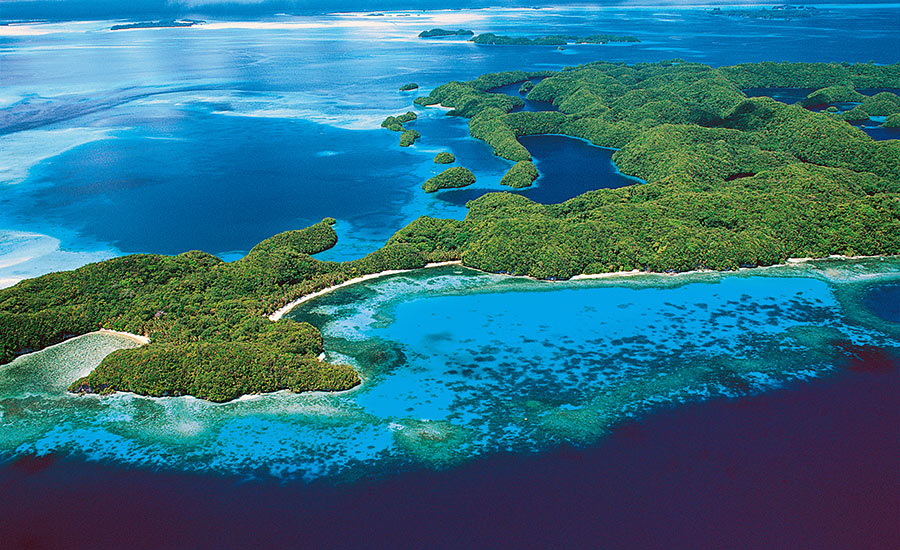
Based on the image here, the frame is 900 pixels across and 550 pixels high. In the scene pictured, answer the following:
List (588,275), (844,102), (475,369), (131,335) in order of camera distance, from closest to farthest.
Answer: (475,369), (131,335), (588,275), (844,102)

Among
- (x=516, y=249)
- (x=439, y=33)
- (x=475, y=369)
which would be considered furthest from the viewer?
(x=439, y=33)

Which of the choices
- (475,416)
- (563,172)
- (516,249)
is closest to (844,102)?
(563,172)

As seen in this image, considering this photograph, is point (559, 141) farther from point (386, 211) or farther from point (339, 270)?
point (339, 270)

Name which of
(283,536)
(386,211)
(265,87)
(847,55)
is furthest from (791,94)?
(283,536)

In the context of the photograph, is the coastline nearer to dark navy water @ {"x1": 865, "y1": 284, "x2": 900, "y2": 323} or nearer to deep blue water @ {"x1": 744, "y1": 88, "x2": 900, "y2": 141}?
dark navy water @ {"x1": 865, "y1": 284, "x2": 900, "y2": 323}

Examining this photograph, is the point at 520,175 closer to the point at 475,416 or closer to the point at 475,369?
the point at 475,369

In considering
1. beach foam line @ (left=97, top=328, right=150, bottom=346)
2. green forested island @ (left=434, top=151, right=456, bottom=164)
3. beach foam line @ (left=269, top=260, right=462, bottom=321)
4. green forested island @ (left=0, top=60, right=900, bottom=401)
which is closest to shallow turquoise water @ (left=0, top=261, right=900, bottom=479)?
beach foam line @ (left=97, top=328, right=150, bottom=346)
